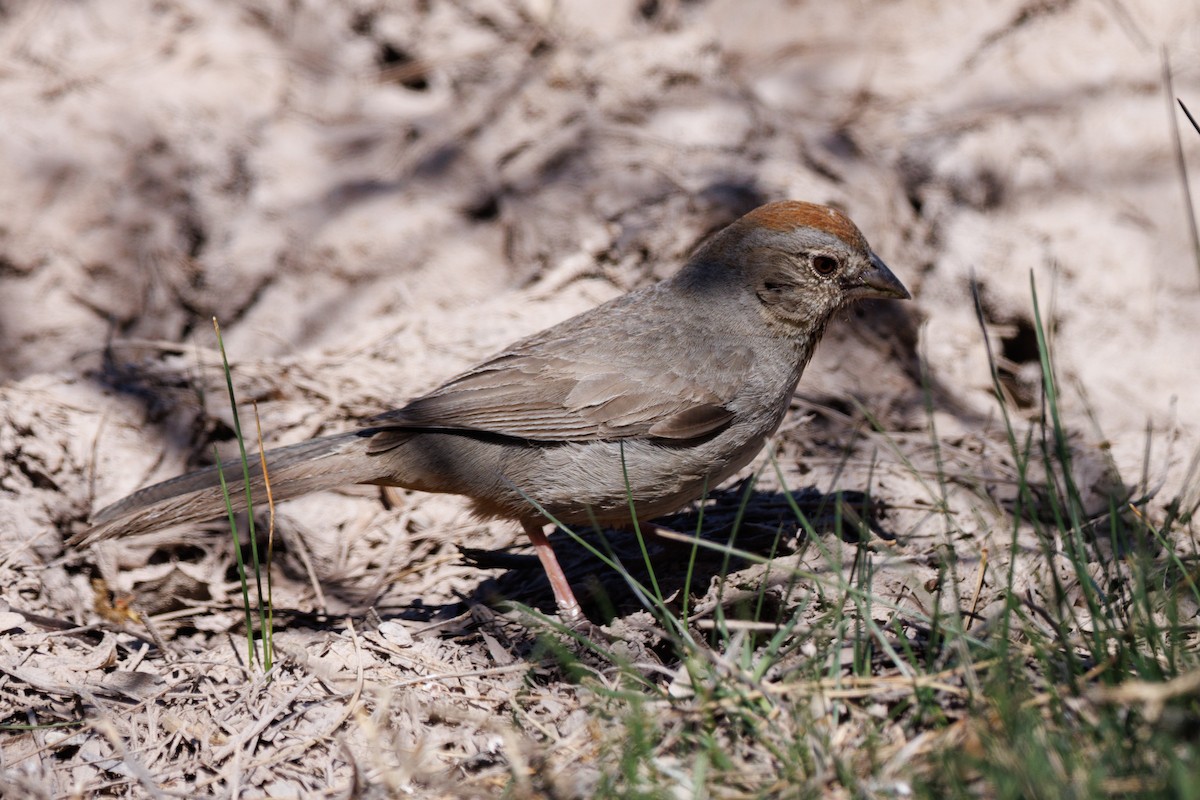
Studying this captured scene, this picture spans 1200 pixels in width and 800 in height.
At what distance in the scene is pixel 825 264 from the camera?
446cm

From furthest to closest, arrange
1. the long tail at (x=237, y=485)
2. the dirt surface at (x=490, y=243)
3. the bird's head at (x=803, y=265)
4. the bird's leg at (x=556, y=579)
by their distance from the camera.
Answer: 1. the dirt surface at (x=490, y=243)
2. the bird's head at (x=803, y=265)
3. the bird's leg at (x=556, y=579)
4. the long tail at (x=237, y=485)

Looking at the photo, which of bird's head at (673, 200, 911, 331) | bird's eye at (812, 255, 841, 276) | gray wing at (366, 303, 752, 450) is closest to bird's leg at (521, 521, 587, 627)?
gray wing at (366, 303, 752, 450)

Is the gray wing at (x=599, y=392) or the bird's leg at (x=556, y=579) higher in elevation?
the gray wing at (x=599, y=392)

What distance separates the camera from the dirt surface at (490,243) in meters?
4.63

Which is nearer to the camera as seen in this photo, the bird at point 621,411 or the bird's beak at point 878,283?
the bird at point 621,411

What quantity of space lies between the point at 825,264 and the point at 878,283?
23 cm

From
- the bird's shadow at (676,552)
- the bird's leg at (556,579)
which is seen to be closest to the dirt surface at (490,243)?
the bird's shadow at (676,552)

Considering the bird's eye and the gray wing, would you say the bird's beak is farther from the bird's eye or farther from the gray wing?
the gray wing

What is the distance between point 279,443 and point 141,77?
103 inches

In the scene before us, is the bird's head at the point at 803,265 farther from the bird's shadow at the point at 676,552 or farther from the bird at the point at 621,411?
the bird's shadow at the point at 676,552

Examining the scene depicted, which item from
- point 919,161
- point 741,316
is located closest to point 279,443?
point 741,316

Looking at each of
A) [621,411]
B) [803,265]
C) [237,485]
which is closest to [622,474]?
[621,411]

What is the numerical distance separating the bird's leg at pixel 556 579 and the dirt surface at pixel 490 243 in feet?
0.69

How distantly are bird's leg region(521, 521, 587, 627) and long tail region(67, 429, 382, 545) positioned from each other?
666mm
